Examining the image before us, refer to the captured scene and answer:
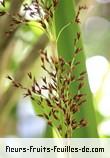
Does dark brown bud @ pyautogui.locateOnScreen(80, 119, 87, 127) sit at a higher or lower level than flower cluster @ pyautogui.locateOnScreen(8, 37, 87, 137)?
lower

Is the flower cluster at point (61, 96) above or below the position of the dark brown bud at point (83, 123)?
above

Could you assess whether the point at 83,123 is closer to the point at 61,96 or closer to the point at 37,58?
the point at 61,96

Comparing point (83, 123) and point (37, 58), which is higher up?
point (37, 58)

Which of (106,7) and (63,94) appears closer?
(63,94)

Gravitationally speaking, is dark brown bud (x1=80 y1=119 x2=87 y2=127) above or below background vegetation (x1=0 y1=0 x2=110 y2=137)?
below

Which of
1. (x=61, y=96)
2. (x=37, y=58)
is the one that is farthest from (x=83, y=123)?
(x=37, y=58)

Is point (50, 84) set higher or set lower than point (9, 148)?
higher

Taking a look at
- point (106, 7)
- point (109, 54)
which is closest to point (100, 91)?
point (109, 54)

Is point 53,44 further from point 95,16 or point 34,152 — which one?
point 34,152

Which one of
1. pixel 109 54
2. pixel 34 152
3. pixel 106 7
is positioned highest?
pixel 106 7

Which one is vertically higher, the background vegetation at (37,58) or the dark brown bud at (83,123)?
the background vegetation at (37,58)

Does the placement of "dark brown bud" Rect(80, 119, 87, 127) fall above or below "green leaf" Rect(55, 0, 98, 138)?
below
